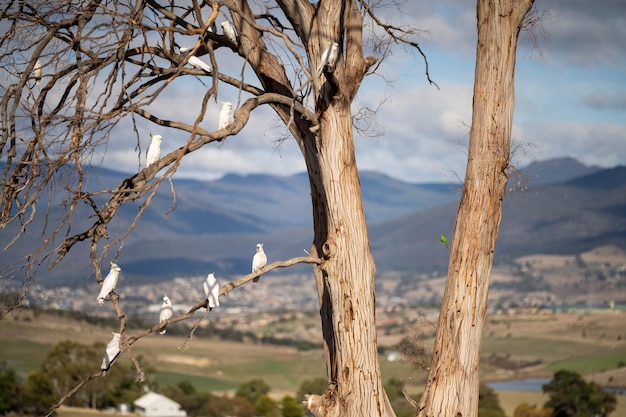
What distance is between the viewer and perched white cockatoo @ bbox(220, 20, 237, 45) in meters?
6.66

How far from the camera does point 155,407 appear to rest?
46188 millimetres

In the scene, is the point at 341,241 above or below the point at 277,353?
above

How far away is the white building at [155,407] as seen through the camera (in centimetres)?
4516

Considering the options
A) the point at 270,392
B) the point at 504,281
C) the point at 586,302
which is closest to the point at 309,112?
the point at 270,392

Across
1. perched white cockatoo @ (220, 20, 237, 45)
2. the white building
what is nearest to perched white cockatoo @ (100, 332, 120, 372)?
perched white cockatoo @ (220, 20, 237, 45)

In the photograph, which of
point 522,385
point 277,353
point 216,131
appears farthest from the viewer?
point 277,353

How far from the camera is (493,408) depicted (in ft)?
131

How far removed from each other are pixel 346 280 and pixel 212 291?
39.5 inches

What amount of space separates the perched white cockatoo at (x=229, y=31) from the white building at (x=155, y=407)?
39709 millimetres

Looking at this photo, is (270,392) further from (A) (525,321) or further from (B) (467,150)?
(B) (467,150)

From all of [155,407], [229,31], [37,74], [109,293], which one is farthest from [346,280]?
[155,407]

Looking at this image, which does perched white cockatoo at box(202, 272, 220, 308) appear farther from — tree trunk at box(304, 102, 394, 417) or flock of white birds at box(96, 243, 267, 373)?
tree trunk at box(304, 102, 394, 417)

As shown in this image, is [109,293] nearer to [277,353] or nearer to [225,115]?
[225,115]

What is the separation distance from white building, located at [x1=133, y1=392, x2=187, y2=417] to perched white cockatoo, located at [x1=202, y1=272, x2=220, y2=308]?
39.4 m
